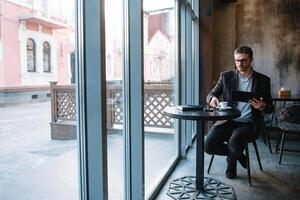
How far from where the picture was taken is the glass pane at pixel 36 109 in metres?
1.02

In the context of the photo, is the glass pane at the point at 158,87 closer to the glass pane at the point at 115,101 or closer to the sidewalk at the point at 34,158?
the glass pane at the point at 115,101

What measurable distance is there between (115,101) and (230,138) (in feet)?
4.59

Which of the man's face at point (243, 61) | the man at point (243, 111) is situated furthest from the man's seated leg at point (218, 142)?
the man's face at point (243, 61)

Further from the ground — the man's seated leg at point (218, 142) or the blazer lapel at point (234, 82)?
the blazer lapel at point (234, 82)

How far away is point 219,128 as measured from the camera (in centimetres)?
286

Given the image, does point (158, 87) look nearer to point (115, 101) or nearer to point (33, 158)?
point (115, 101)

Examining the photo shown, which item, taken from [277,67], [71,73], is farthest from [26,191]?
[277,67]

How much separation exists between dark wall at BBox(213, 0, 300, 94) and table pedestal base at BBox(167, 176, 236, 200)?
113 inches

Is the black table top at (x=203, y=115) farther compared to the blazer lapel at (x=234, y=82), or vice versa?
the blazer lapel at (x=234, y=82)

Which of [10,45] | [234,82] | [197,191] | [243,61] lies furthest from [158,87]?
[10,45]

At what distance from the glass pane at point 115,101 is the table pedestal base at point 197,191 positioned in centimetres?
65

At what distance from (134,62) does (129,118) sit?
1.38ft

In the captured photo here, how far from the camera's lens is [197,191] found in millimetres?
2469

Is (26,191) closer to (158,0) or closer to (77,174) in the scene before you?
(77,174)
